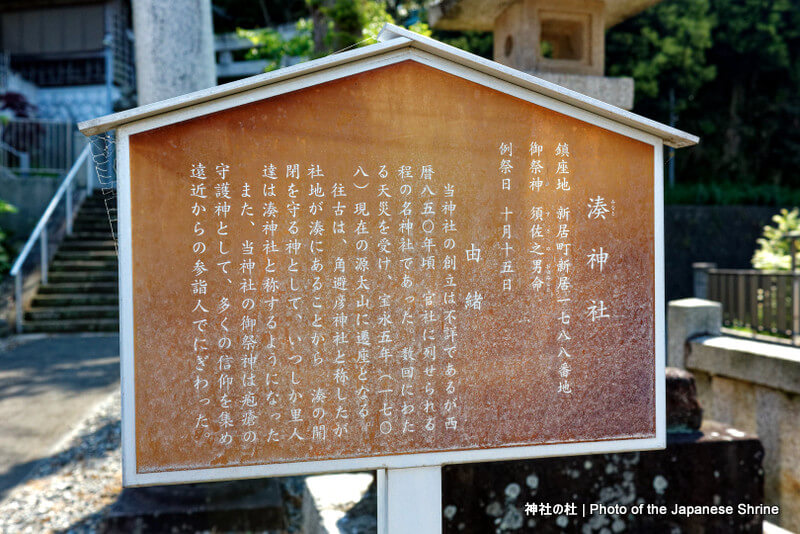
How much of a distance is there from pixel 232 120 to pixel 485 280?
1.02 metres

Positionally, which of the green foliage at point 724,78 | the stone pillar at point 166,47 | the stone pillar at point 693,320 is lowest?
the stone pillar at point 693,320

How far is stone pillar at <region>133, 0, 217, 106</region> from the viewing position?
4.46 m

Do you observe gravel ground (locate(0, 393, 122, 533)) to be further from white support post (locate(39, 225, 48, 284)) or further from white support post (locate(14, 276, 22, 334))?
white support post (locate(39, 225, 48, 284))

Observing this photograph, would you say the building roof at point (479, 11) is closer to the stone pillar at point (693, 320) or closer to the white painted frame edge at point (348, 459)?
the stone pillar at point (693, 320)

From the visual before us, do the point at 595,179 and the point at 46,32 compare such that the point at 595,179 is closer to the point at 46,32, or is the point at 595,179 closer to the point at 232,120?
the point at 232,120

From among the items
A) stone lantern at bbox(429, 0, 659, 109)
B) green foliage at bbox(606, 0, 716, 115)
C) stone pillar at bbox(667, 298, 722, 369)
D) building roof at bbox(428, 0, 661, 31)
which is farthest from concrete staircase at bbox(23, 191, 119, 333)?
green foliage at bbox(606, 0, 716, 115)

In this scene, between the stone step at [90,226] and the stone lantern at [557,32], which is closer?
the stone lantern at [557,32]

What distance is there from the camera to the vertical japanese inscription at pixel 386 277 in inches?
77.6

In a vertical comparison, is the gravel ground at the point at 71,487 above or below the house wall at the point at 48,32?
below

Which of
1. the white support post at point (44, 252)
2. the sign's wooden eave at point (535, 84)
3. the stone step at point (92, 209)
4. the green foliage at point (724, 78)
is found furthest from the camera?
the green foliage at point (724, 78)

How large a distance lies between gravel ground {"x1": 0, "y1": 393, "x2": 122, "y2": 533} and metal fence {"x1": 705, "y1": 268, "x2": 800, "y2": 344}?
5.77 metres

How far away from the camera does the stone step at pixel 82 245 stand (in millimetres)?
10984

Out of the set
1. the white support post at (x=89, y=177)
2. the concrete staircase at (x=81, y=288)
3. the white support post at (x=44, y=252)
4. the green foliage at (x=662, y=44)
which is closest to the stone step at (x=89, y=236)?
the concrete staircase at (x=81, y=288)

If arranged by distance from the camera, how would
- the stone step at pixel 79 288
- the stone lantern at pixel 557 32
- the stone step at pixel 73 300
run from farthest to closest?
the stone step at pixel 79 288 < the stone step at pixel 73 300 < the stone lantern at pixel 557 32
